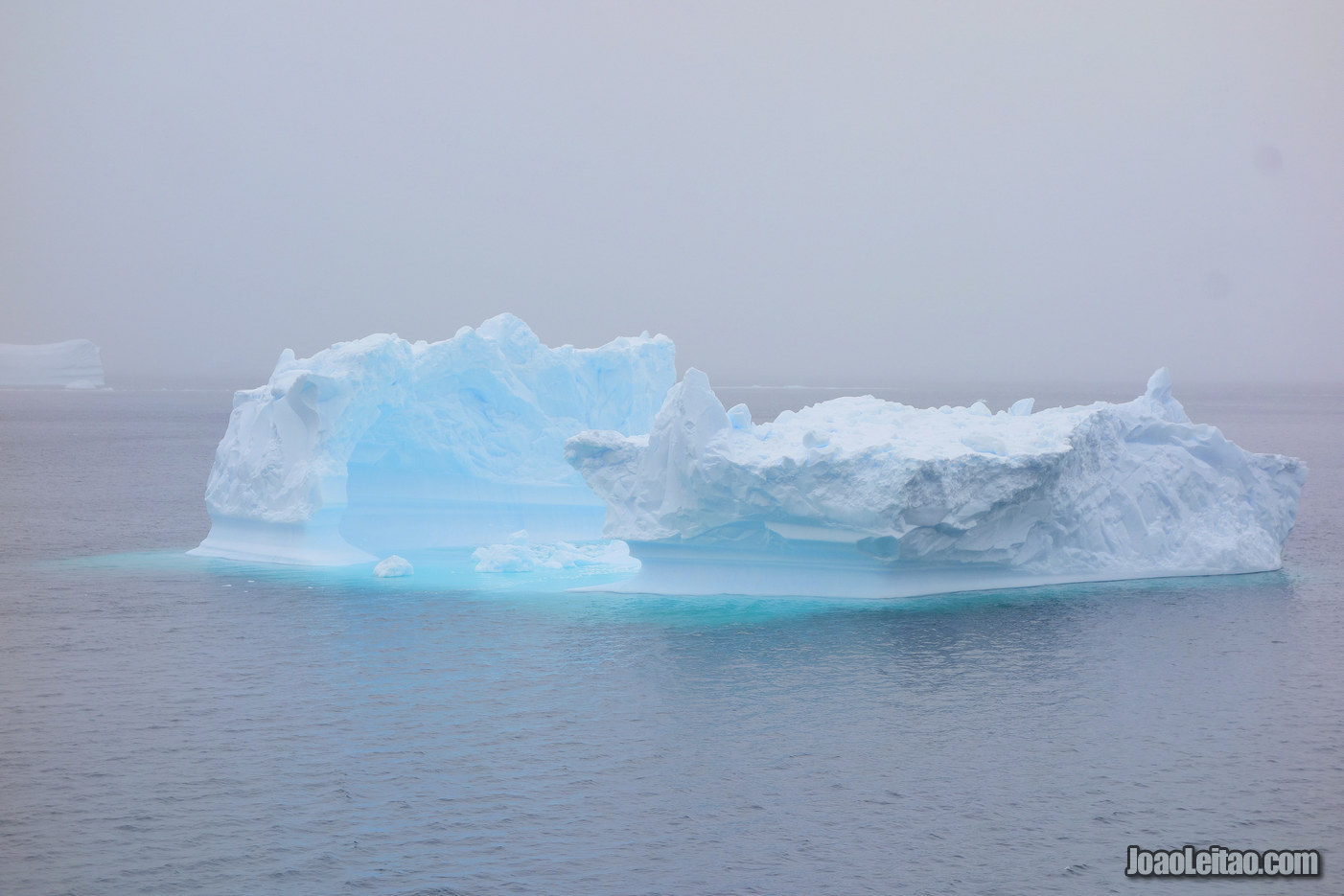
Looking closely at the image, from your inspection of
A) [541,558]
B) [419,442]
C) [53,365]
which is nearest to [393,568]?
[541,558]

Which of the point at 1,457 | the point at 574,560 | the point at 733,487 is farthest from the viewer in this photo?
the point at 1,457

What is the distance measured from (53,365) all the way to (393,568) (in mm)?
93413

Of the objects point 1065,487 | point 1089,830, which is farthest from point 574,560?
point 1089,830

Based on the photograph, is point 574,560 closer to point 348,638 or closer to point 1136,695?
point 348,638

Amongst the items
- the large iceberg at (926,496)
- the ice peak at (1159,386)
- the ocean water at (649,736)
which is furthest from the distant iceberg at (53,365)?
the ice peak at (1159,386)

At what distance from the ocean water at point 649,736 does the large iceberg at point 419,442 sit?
82.7 inches

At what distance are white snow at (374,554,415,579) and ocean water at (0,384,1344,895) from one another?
51 centimetres

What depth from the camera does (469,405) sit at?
28.5 m

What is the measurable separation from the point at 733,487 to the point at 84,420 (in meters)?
74.8

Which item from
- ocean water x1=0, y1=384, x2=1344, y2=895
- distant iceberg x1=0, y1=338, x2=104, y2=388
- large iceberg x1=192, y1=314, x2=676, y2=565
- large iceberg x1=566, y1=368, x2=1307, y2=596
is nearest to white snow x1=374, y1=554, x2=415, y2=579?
ocean water x1=0, y1=384, x2=1344, y2=895

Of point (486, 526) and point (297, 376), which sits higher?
point (297, 376)

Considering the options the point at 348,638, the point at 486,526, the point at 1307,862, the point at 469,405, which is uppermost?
the point at 469,405

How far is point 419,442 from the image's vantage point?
27.3 metres

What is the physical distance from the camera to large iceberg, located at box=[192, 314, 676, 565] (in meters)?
24.2
